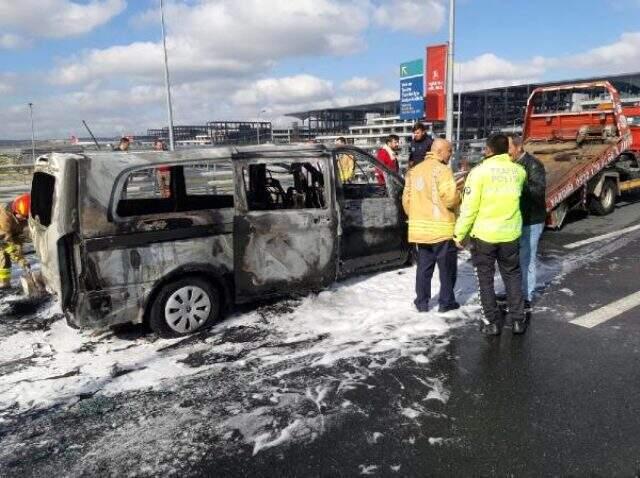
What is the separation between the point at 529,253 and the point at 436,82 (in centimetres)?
972

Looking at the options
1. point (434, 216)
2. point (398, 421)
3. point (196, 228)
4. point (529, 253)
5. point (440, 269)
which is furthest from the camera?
point (529, 253)

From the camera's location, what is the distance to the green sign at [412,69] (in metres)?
14.8

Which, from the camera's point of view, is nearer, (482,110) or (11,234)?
(11,234)

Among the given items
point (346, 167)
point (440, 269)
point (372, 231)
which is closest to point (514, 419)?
point (440, 269)

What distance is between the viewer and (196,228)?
4.66 m

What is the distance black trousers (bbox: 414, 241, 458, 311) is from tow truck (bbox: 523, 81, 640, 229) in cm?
419

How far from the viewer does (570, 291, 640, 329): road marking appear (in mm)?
4809

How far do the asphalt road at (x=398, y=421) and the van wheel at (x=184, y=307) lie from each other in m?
0.24

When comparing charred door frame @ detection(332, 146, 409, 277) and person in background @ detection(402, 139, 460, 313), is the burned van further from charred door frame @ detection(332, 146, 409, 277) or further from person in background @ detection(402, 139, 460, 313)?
person in background @ detection(402, 139, 460, 313)

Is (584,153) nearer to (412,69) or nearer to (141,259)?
(412,69)

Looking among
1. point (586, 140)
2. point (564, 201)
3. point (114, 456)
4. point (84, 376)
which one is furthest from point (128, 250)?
point (586, 140)

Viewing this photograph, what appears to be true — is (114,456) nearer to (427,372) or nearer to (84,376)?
(84,376)

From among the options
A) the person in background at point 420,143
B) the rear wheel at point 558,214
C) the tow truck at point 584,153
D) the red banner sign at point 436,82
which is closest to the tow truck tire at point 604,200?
the tow truck at point 584,153

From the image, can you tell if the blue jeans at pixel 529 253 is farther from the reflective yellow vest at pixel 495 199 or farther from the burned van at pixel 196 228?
the burned van at pixel 196 228
